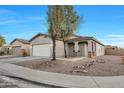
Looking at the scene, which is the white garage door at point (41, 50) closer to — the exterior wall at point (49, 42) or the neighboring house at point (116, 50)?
the exterior wall at point (49, 42)

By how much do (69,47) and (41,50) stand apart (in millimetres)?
3405

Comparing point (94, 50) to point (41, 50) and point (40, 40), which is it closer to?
point (41, 50)

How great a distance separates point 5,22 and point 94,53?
12990mm

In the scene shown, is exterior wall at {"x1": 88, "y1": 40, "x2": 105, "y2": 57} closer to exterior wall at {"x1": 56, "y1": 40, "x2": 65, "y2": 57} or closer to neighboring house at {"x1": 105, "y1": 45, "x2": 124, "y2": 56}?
neighboring house at {"x1": 105, "y1": 45, "x2": 124, "y2": 56}

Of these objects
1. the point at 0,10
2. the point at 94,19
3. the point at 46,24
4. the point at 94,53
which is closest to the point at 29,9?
the point at 0,10

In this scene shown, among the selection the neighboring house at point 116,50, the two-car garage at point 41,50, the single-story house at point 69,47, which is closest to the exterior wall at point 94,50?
the single-story house at point 69,47

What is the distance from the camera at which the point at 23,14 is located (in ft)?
38.2

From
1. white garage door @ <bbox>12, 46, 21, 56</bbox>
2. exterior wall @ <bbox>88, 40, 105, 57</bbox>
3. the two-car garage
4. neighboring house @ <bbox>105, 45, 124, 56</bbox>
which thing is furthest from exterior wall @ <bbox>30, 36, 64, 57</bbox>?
neighboring house @ <bbox>105, 45, 124, 56</bbox>

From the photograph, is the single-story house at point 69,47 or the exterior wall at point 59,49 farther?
the exterior wall at point 59,49

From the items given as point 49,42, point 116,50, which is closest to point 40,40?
point 49,42

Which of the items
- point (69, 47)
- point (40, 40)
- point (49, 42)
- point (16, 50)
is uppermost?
point (40, 40)

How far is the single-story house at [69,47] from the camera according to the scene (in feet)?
75.9

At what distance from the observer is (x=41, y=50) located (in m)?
23.9
